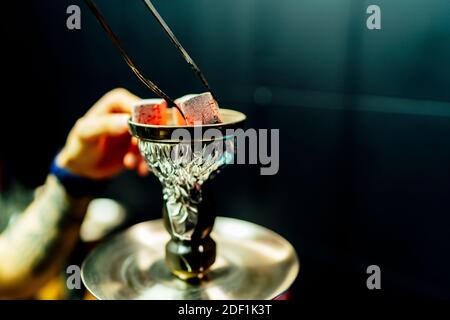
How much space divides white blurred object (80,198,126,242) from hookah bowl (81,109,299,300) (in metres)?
0.31

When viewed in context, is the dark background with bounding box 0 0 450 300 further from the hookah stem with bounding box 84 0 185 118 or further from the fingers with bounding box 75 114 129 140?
the hookah stem with bounding box 84 0 185 118

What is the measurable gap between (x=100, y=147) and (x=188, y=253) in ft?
1.06

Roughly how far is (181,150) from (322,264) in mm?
923

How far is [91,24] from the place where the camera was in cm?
131

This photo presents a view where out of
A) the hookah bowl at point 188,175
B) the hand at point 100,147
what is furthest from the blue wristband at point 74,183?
the hookah bowl at point 188,175

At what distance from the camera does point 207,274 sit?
2.39 ft

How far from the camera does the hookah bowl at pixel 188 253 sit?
605mm

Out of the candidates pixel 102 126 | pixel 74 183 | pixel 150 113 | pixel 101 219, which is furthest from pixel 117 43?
pixel 101 219

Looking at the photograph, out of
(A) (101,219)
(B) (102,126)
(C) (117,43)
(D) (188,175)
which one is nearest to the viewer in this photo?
(C) (117,43)

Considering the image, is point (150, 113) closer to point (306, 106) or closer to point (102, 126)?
point (102, 126)

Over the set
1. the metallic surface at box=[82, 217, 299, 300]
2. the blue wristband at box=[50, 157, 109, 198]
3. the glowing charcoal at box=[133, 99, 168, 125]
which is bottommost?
the metallic surface at box=[82, 217, 299, 300]

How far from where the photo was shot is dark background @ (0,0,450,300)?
105 centimetres

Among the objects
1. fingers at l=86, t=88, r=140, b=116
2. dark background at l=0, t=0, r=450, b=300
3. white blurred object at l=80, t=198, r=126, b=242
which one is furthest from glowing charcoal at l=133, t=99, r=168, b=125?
dark background at l=0, t=0, r=450, b=300

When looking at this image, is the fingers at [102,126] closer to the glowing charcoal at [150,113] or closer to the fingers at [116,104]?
the fingers at [116,104]
